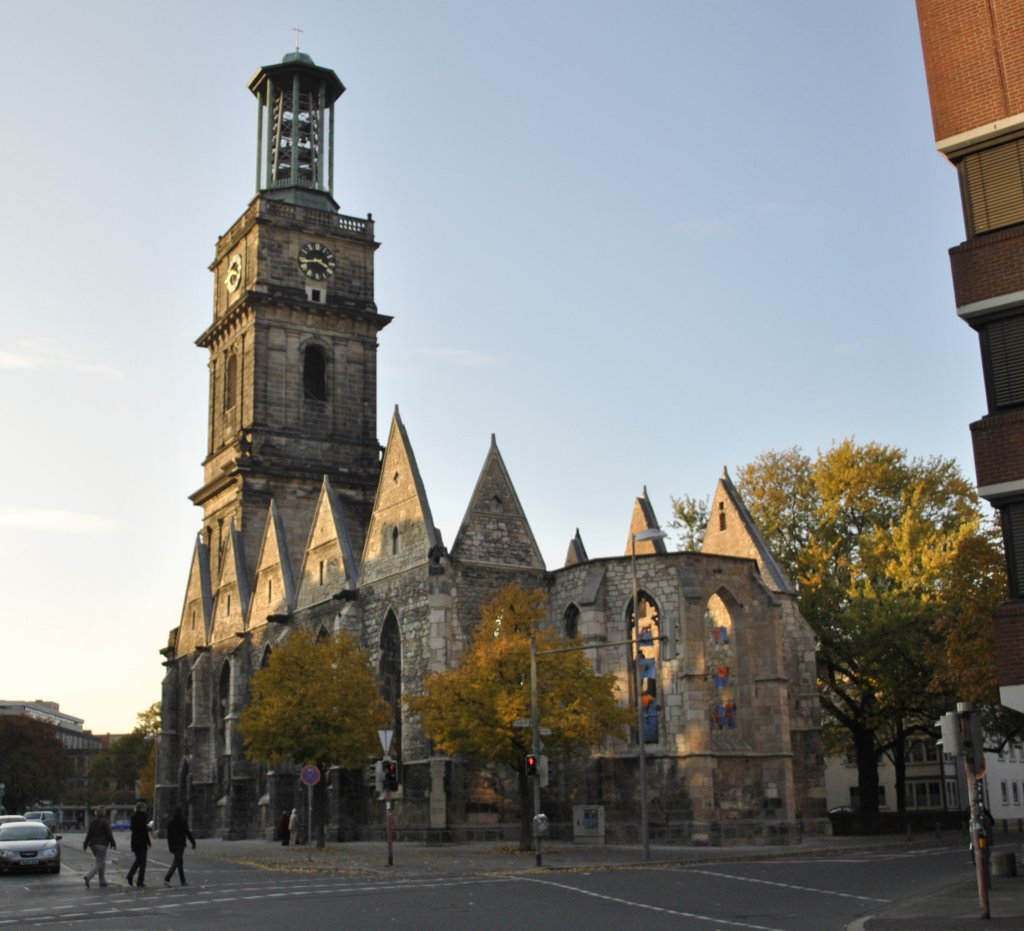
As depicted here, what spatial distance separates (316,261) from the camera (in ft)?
215

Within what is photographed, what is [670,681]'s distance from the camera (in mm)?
40469

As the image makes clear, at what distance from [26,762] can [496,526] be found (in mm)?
79776

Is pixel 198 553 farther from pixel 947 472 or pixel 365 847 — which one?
pixel 947 472

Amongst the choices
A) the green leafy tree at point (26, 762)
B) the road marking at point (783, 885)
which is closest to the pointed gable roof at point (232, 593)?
the road marking at point (783, 885)

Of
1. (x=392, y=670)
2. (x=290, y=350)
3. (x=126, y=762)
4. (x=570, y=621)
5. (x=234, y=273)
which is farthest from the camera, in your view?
(x=126, y=762)

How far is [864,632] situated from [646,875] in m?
21.5

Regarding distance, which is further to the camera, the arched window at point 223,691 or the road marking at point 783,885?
the arched window at point 223,691

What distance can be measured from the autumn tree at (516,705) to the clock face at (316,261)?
32613 millimetres

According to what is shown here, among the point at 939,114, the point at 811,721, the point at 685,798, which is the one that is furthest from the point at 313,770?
the point at 939,114

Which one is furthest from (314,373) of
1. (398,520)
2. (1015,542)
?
(1015,542)

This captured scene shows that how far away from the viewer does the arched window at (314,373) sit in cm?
6419

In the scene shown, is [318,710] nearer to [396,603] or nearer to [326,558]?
[396,603]

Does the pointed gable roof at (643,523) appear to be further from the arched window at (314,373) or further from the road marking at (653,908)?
the road marking at (653,908)

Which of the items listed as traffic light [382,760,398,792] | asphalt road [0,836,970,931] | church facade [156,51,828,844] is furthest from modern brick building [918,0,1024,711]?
traffic light [382,760,398,792]
